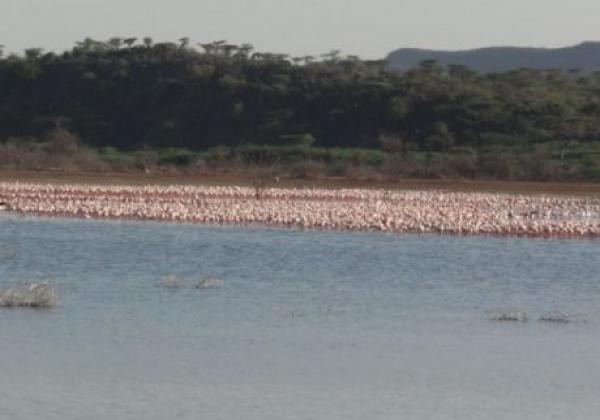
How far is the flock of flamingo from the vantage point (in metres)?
29.4

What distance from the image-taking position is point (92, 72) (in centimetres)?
7381

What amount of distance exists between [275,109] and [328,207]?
3584 cm

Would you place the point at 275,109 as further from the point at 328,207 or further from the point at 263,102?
the point at 328,207

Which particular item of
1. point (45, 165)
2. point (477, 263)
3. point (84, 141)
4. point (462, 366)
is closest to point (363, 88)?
point (84, 141)

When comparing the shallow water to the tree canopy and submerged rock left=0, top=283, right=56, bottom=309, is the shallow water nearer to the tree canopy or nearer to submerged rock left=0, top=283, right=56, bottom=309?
submerged rock left=0, top=283, right=56, bottom=309

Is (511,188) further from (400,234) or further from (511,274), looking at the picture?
(511,274)

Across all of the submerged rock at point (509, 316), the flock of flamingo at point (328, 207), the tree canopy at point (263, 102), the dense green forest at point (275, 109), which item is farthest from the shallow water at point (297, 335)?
the tree canopy at point (263, 102)

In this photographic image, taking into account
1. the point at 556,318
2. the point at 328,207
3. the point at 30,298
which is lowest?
the point at 328,207

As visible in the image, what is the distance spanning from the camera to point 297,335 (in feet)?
48.8

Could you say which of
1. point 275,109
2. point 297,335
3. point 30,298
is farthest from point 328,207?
point 275,109

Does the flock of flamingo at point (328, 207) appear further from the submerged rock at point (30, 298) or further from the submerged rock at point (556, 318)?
the submerged rock at point (30, 298)

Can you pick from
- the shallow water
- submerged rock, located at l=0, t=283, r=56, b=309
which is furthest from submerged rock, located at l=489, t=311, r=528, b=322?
submerged rock, located at l=0, t=283, r=56, b=309

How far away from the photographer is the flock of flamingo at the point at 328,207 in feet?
96.5

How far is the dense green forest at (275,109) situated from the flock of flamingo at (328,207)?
14215 mm
